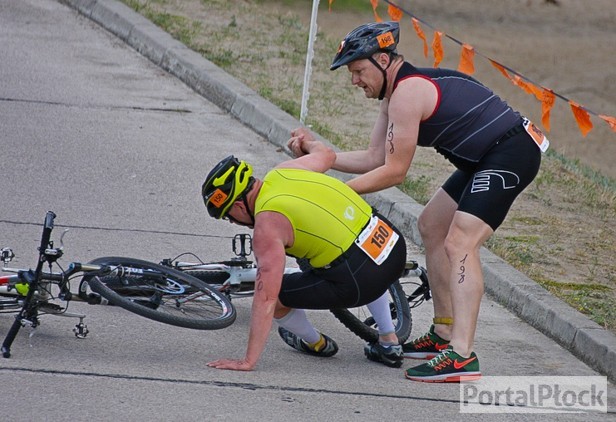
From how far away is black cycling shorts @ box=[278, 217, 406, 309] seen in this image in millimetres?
6000

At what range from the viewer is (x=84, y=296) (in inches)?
235

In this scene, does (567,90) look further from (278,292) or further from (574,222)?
(278,292)

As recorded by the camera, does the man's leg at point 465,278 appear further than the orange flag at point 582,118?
No

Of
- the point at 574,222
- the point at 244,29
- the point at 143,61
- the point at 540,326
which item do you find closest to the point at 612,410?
the point at 540,326

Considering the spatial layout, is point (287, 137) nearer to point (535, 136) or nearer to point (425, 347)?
point (425, 347)

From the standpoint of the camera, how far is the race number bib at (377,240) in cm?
604

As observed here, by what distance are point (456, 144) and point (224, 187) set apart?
123 centimetres

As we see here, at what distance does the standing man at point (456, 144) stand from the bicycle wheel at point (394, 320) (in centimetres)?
36

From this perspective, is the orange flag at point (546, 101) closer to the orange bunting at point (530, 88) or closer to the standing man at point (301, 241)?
the orange bunting at point (530, 88)

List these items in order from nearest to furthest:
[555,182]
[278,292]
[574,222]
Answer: [278,292] → [574,222] → [555,182]

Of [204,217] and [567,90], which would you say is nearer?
[204,217]

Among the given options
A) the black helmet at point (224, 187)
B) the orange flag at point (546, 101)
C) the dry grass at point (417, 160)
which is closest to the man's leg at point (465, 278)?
the black helmet at point (224, 187)

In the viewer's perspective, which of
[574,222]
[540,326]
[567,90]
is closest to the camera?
[540,326]

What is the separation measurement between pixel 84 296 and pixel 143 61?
7.31m
